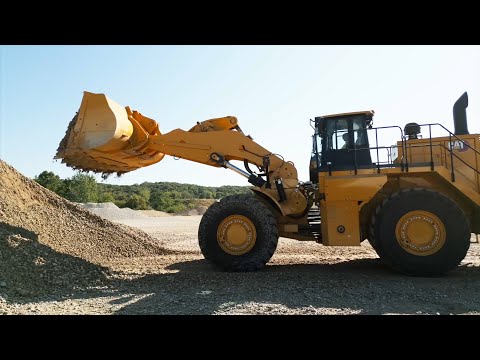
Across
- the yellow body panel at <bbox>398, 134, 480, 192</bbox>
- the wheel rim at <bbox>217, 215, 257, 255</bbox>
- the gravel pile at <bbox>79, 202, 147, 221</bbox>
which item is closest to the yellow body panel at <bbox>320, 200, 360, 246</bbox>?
the wheel rim at <bbox>217, 215, 257, 255</bbox>

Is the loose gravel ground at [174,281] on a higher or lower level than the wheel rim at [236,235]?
lower

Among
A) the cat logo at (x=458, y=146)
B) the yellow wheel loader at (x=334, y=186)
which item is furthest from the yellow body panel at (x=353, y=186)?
the cat logo at (x=458, y=146)

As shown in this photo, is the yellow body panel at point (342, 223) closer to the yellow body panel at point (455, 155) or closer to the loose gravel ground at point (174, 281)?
the loose gravel ground at point (174, 281)

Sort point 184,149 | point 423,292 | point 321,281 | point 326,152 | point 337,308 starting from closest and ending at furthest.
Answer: point 337,308, point 423,292, point 321,281, point 326,152, point 184,149

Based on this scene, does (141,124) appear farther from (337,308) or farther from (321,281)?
(337,308)

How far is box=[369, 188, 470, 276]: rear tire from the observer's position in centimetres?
710

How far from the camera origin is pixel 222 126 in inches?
361

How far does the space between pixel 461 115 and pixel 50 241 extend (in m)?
9.59

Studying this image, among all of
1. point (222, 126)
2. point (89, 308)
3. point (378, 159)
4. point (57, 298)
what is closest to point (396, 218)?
point (378, 159)

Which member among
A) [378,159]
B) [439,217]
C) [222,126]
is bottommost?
[439,217]

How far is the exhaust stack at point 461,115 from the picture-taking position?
Answer: 26.9 ft

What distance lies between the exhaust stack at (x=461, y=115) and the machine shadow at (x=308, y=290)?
9.76 ft

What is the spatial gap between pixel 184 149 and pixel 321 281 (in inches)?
165

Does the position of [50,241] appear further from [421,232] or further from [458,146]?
[458,146]
